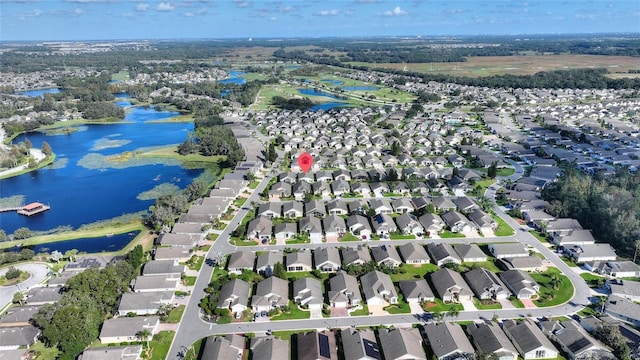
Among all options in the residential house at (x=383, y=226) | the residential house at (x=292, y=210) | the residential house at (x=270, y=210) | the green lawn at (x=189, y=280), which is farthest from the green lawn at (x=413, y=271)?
the green lawn at (x=189, y=280)

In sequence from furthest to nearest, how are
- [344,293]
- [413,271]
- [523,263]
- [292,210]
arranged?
1. [292,210]
2. [413,271]
3. [523,263]
4. [344,293]

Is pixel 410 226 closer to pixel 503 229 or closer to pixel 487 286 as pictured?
pixel 503 229

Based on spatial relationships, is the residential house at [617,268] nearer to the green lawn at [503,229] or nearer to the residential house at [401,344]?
the green lawn at [503,229]

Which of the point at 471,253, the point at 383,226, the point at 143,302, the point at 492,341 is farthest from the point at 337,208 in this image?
the point at 492,341

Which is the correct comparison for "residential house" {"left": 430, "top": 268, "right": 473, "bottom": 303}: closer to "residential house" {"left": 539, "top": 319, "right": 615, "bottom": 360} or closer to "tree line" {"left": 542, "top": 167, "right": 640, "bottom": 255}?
"residential house" {"left": 539, "top": 319, "right": 615, "bottom": 360}

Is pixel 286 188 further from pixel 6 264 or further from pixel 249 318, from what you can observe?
pixel 6 264

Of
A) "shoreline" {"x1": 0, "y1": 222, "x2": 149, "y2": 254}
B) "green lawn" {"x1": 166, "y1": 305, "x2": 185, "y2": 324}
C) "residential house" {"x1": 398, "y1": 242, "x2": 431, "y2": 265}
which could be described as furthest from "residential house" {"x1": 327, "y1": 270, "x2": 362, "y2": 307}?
"shoreline" {"x1": 0, "y1": 222, "x2": 149, "y2": 254}
